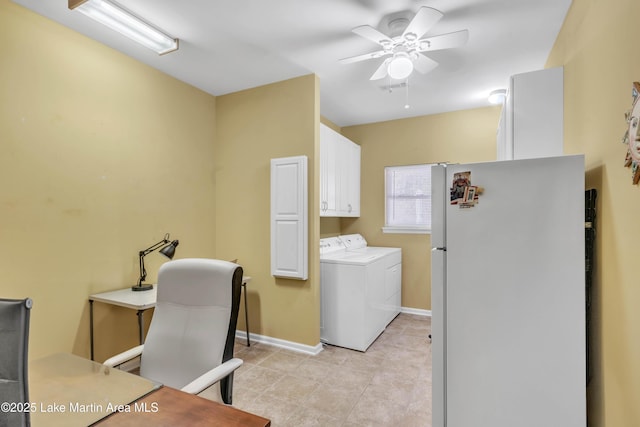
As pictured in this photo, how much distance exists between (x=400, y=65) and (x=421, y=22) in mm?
293

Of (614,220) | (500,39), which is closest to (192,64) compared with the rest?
(500,39)

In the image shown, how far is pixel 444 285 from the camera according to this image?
1692 millimetres

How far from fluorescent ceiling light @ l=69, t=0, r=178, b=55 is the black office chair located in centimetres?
202

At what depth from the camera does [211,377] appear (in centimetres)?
130

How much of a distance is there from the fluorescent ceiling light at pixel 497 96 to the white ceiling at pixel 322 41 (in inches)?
3.2

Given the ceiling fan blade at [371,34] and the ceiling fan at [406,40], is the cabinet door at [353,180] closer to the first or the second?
the ceiling fan at [406,40]

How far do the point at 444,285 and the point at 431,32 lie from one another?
1881 mm

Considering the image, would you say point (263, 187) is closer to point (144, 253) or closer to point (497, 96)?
point (144, 253)

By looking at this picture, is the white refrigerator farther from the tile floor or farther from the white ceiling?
the white ceiling

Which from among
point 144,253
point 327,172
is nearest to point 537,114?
Result: point 327,172

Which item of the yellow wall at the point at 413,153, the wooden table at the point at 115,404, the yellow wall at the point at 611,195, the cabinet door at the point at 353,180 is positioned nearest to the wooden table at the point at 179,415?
the wooden table at the point at 115,404

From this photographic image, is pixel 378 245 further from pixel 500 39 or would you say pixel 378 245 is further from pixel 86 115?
pixel 86 115

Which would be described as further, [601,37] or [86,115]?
[86,115]

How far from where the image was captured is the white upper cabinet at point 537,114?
6.90 feet
